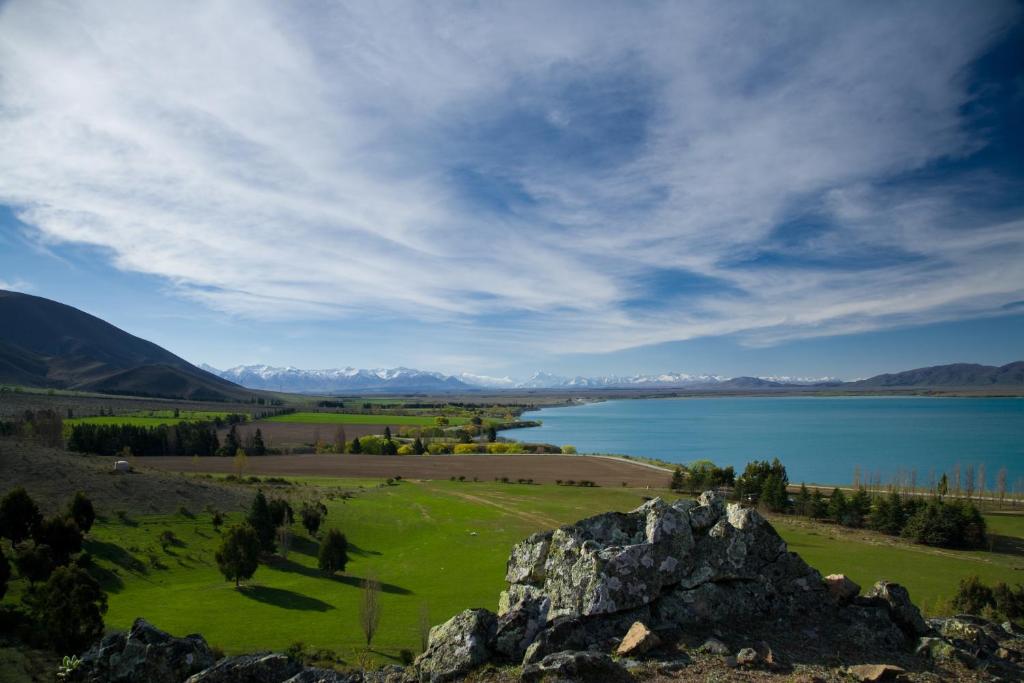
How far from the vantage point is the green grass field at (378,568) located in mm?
30391

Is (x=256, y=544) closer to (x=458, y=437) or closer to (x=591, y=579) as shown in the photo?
(x=591, y=579)

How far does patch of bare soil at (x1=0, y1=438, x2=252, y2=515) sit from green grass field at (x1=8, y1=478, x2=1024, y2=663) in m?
3.27

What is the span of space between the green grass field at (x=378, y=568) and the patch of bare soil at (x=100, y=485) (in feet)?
10.7

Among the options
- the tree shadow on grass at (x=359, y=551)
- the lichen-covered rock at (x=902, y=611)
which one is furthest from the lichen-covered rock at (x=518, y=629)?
the tree shadow on grass at (x=359, y=551)

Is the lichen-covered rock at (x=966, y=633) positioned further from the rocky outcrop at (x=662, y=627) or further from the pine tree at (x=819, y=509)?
the pine tree at (x=819, y=509)

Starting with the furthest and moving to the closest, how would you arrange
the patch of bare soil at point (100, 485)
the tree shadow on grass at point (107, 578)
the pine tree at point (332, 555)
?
the patch of bare soil at point (100, 485)
the pine tree at point (332, 555)
the tree shadow on grass at point (107, 578)

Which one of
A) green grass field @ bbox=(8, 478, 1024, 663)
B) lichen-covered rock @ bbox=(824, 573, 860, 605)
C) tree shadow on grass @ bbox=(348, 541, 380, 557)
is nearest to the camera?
lichen-covered rock @ bbox=(824, 573, 860, 605)

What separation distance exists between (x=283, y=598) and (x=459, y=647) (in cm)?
3268

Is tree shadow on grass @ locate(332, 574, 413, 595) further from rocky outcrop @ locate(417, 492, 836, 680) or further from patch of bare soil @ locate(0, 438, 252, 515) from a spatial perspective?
rocky outcrop @ locate(417, 492, 836, 680)

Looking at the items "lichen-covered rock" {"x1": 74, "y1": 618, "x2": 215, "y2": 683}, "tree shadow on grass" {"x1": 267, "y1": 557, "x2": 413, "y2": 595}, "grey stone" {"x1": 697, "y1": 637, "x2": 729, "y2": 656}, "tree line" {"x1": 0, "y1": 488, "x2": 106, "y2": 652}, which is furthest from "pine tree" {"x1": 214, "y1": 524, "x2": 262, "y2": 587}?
"grey stone" {"x1": 697, "y1": 637, "x2": 729, "y2": 656}

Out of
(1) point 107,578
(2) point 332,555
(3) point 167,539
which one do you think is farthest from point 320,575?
(1) point 107,578

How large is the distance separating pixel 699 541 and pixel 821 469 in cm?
11714

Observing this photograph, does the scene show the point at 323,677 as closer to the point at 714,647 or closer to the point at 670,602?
the point at 670,602

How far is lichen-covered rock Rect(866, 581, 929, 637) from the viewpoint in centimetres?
1079
